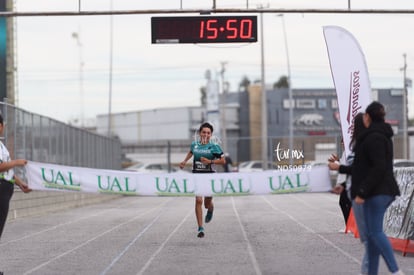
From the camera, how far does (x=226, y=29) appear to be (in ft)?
53.8

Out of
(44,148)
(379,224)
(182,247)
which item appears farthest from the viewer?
(44,148)

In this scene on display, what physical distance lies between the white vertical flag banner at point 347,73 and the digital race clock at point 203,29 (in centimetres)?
270

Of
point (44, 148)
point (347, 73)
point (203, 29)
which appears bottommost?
point (44, 148)

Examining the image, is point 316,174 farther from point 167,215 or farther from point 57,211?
point 57,211

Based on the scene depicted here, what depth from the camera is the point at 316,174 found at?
10.9m

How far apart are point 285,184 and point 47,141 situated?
54.2 ft

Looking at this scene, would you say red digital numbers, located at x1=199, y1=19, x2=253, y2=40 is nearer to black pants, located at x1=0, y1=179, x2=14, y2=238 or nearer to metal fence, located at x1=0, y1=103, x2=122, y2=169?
metal fence, located at x1=0, y1=103, x2=122, y2=169

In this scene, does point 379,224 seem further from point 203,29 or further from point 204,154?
point 203,29

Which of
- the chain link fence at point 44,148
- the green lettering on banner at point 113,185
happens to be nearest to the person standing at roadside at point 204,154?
the green lettering on banner at point 113,185

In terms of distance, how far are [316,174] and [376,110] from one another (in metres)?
2.18

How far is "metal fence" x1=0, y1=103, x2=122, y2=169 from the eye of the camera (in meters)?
21.4

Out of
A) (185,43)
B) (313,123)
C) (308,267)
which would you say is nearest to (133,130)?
(313,123)

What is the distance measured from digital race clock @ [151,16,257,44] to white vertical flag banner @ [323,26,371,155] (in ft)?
8.84

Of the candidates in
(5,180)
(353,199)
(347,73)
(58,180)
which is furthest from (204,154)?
(353,199)
